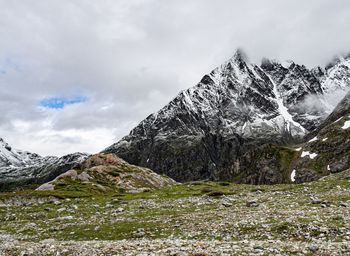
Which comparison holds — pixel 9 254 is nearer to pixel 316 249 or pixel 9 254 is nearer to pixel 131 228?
pixel 131 228

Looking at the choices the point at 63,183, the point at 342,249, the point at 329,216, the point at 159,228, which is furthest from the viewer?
the point at 63,183

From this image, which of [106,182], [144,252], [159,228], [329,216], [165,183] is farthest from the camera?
[165,183]

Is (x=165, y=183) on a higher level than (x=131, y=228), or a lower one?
higher

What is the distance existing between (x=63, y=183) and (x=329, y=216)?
368ft

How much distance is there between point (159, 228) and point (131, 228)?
2.58 meters

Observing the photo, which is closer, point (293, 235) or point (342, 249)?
point (342, 249)

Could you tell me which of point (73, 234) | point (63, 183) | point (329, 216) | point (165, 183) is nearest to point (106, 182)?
point (63, 183)

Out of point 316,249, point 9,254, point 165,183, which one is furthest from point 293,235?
point 165,183

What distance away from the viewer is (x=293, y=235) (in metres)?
20.7

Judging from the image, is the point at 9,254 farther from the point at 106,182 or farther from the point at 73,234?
the point at 106,182

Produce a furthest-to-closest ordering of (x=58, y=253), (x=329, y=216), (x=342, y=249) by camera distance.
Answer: (x=329, y=216)
(x=58, y=253)
(x=342, y=249)

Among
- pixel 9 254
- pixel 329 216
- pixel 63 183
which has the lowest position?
pixel 9 254

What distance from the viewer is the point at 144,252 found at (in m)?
17.6

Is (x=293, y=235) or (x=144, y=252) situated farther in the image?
(x=293, y=235)
